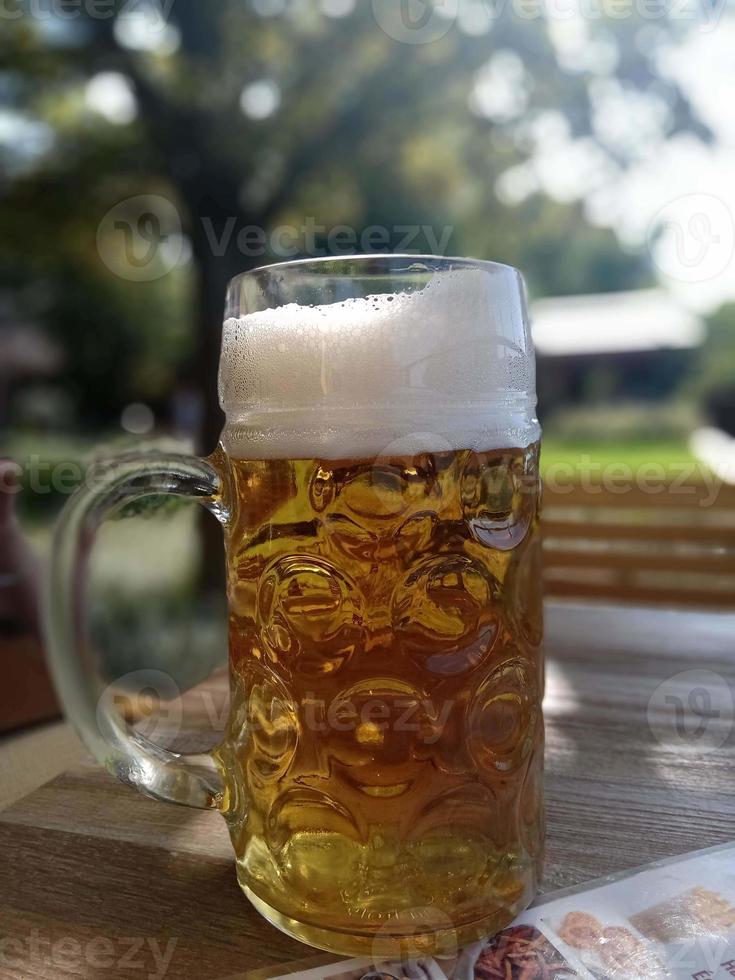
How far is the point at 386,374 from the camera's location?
20.7 inches

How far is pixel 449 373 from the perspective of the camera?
53 centimetres

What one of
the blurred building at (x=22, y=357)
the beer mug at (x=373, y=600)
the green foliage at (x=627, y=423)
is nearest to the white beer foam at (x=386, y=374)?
the beer mug at (x=373, y=600)

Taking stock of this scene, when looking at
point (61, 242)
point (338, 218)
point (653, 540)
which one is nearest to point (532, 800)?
point (653, 540)

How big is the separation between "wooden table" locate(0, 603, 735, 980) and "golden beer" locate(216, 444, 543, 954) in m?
0.07

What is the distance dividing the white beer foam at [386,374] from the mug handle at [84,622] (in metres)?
0.06

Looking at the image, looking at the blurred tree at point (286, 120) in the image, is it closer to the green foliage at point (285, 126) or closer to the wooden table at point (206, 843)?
the green foliage at point (285, 126)

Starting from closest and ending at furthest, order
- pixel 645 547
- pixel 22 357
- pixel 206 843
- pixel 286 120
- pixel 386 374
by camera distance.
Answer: pixel 386 374 → pixel 206 843 → pixel 645 547 → pixel 286 120 → pixel 22 357

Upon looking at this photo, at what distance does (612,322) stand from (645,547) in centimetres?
1188

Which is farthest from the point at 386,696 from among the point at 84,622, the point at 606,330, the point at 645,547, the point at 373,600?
the point at 606,330

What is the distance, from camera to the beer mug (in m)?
0.53

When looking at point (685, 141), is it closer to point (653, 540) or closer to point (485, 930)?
point (653, 540)

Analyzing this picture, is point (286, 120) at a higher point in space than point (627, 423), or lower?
higher

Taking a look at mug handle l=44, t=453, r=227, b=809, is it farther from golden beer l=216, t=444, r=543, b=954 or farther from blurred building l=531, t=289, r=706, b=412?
blurred building l=531, t=289, r=706, b=412

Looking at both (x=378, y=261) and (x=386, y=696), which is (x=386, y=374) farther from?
(x=386, y=696)
